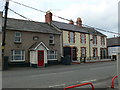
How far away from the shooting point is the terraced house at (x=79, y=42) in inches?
1016

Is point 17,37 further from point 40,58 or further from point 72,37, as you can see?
point 72,37

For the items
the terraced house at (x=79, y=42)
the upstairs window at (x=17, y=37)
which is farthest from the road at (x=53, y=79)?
the terraced house at (x=79, y=42)

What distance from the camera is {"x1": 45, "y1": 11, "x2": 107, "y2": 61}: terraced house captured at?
25.8m

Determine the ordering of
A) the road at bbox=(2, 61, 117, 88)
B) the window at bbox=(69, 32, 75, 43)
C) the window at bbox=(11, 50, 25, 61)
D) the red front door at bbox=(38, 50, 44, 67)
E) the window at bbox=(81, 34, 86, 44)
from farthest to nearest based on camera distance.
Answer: the window at bbox=(81, 34, 86, 44) < the window at bbox=(69, 32, 75, 43) < the red front door at bbox=(38, 50, 44, 67) < the window at bbox=(11, 50, 25, 61) < the road at bbox=(2, 61, 117, 88)

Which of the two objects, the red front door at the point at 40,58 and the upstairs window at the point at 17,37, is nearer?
the upstairs window at the point at 17,37

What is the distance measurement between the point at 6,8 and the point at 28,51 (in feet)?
26.7

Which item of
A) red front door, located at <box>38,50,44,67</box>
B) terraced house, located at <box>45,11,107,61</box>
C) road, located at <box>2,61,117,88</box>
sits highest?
terraced house, located at <box>45,11,107,61</box>

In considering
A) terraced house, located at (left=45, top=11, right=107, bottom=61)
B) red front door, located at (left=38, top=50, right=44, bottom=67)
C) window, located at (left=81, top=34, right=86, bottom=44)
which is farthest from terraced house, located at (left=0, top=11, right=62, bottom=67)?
window, located at (left=81, top=34, right=86, bottom=44)

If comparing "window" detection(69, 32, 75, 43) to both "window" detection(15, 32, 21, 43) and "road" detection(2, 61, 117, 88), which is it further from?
"road" detection(2, 61, 117, 88)

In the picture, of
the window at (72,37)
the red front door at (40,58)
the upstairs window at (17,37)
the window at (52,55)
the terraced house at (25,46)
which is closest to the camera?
the terraced house at (25,46)

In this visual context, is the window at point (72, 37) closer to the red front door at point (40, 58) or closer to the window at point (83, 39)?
the window at point (83, 39)

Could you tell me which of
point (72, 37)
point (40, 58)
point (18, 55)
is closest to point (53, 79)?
point (40, 58)

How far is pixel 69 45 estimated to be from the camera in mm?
25969

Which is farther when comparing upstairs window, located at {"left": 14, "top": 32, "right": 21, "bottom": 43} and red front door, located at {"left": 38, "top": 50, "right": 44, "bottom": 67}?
red front door, located at {"left": 38, "top": 50, "right": 44, "bottom": 67}
